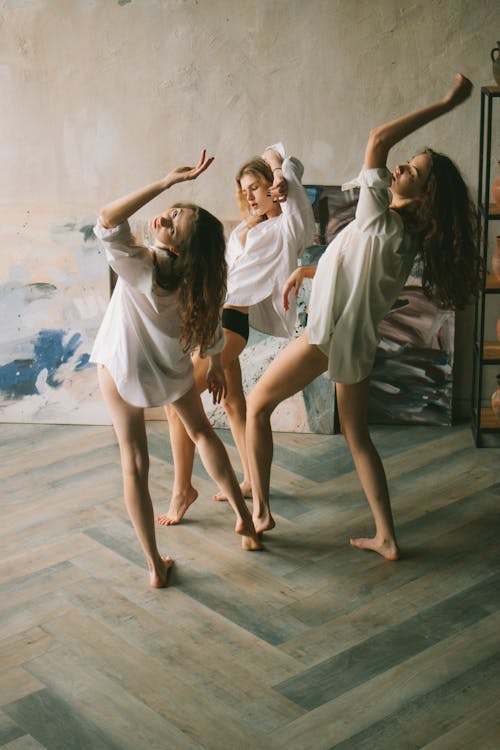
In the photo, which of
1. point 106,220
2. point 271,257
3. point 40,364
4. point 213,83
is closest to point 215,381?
point 271,257

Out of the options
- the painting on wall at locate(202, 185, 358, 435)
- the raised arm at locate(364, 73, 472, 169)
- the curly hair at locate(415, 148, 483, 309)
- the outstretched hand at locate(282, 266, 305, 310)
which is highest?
the raised arm at locate(364, 73, 472, 169)

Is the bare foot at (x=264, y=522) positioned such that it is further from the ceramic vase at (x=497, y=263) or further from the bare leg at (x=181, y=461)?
the ceramic vase at (x=497, y=263)

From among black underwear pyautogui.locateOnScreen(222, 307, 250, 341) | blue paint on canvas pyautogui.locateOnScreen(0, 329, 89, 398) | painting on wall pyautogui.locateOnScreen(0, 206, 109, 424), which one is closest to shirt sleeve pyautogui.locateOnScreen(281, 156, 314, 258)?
black underwear pyautogui.locateOnScreen(222, 307, 250, 341)

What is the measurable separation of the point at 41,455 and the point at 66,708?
1973 mm

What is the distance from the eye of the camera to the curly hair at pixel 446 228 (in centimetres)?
328

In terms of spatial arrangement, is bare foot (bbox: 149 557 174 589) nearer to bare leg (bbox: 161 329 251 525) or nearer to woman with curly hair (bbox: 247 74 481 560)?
bare leg (bbox: 161 329 251 525)

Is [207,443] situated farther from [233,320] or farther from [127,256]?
[127,256]

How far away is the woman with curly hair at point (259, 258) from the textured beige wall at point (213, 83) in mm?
962

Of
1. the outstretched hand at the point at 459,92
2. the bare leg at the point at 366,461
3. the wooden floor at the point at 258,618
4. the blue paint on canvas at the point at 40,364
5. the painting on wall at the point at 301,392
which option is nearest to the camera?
the wooden floor at the point at 258,618

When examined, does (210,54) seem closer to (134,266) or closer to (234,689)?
(134,266)

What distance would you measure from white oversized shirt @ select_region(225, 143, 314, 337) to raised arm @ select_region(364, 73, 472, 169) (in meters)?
0.53

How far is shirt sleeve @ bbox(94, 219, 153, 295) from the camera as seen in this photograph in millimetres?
2980

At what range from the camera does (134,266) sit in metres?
3.05

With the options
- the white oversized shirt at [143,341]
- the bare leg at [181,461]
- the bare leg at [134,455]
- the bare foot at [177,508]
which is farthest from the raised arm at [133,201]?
the bare foot at [177,508]
